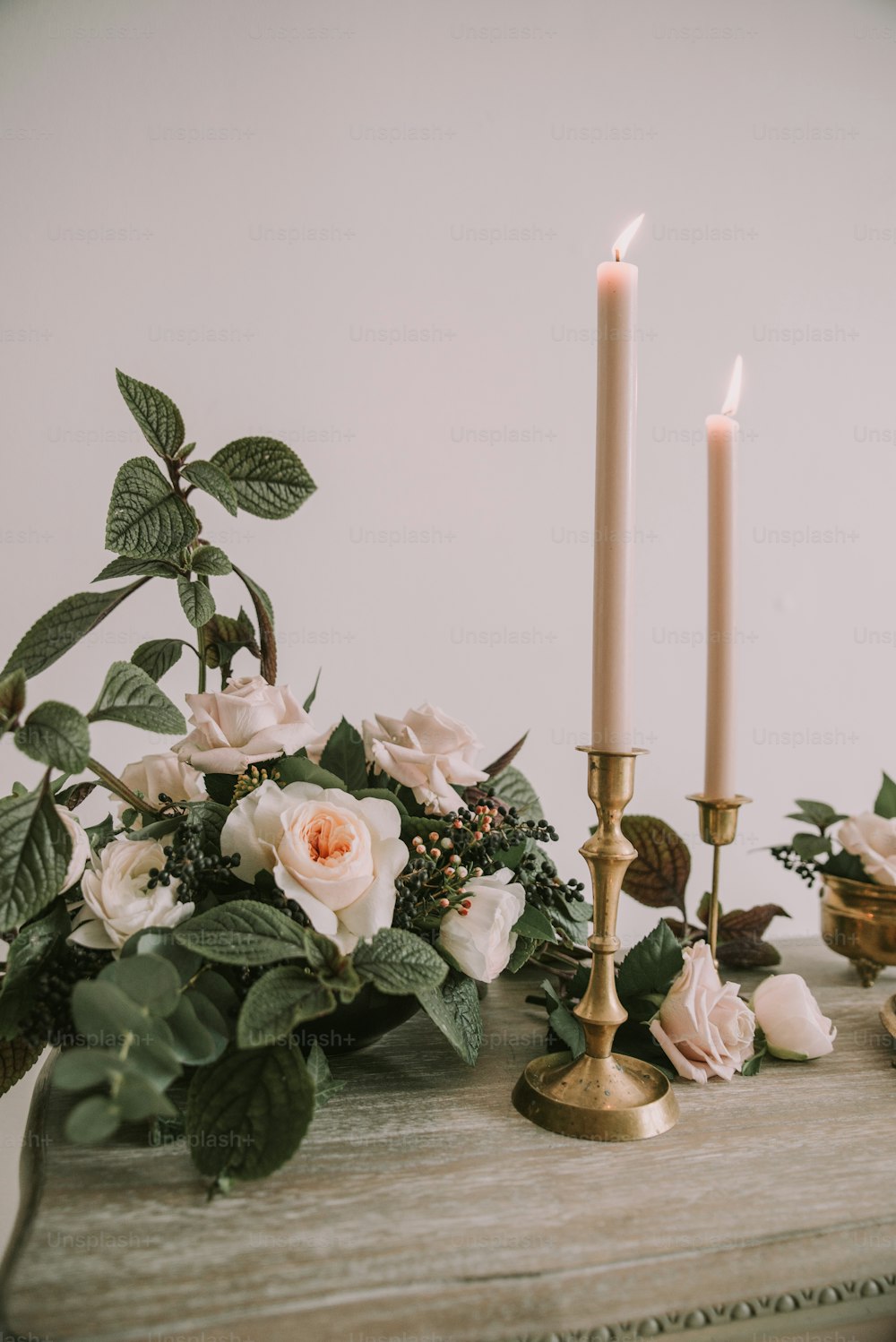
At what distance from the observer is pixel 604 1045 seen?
22.5 inches

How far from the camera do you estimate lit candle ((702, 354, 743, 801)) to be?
728mm

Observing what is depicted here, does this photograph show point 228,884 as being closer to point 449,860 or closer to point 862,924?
point 449,860

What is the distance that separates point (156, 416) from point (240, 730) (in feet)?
0.77

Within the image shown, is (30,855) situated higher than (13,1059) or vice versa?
(30,855)

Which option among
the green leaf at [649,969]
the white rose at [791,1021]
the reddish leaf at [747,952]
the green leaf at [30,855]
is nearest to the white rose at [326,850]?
the green leaf at [30,855]

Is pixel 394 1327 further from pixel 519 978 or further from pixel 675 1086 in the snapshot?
pixel 519 978

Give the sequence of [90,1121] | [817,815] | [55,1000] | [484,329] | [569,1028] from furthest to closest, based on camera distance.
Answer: [484,329] → [817,815] → [569,1028] → [55,1000] → [90,1121]

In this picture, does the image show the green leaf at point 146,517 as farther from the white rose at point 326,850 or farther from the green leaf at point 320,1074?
the green leaf at point 320,1074

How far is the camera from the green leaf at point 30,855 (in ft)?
1.63

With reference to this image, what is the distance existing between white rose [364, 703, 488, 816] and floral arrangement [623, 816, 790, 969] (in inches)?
10.1

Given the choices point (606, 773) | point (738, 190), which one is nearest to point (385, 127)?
point (738, 190)

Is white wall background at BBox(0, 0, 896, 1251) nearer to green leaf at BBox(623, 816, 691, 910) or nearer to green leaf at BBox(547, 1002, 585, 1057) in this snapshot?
green leaf at BBox(623, 816, 691, 910)

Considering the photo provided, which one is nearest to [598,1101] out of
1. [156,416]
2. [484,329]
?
[156,416]

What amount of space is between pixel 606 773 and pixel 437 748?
0.55ft
